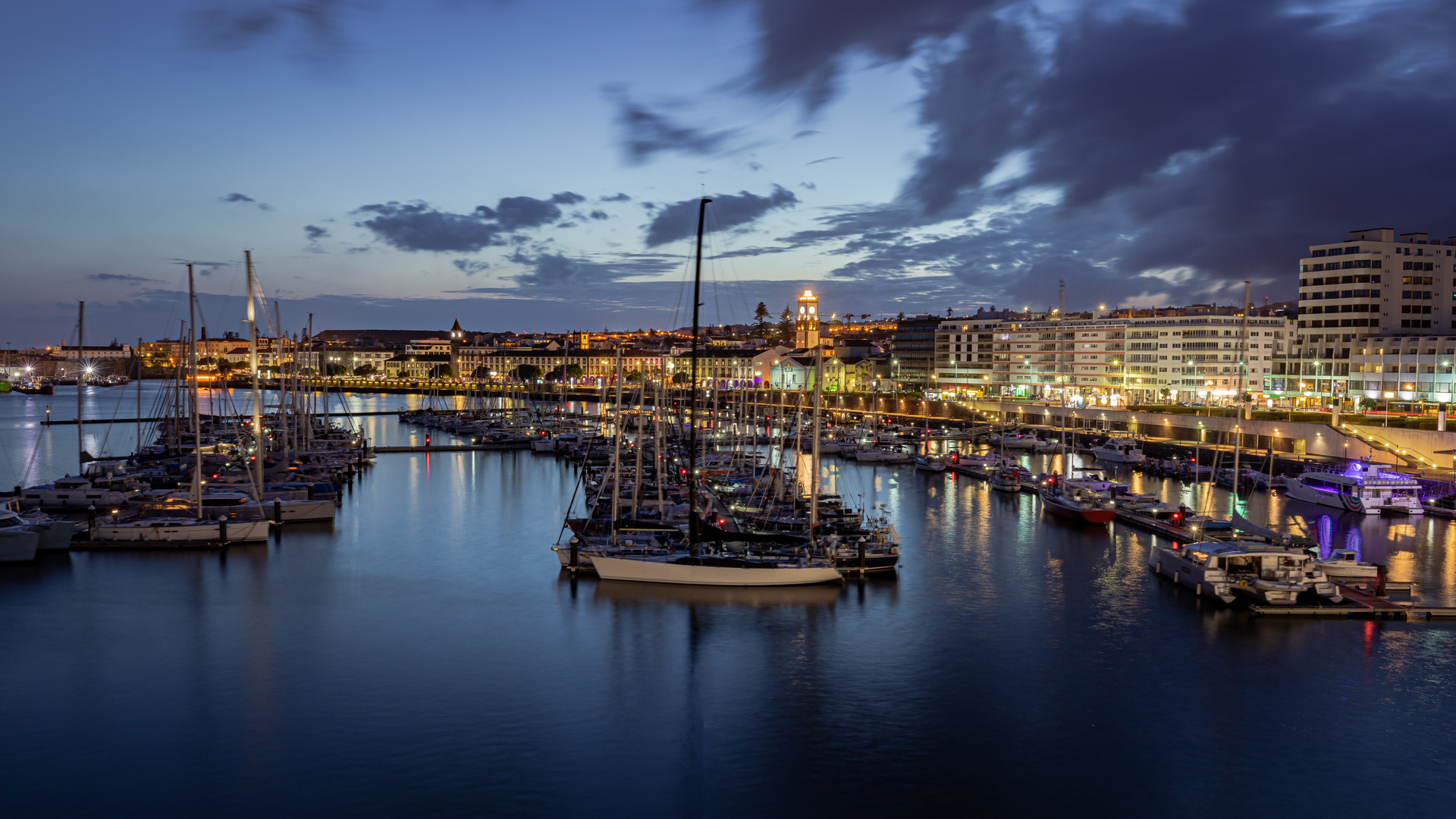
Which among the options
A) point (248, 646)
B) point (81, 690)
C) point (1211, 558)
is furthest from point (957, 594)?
point (81, 690)

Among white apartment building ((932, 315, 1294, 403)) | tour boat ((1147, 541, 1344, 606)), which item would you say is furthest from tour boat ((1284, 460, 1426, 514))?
white apartment building ((932, 315, 1294, 403))

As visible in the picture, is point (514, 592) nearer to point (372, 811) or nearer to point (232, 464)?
point (372, 811)

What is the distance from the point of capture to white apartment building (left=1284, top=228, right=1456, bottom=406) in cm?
7219

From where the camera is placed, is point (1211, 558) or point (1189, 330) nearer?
point (1211, 558)

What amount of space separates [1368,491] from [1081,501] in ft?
40.0

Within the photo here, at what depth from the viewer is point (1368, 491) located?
120 feet

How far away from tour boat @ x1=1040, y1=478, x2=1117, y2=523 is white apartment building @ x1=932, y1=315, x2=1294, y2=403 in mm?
45870

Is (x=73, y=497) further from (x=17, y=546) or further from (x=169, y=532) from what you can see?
(x=17, y=546)

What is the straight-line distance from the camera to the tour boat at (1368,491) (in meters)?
36.4

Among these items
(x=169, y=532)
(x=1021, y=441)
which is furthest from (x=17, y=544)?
(x=1021, y=441)

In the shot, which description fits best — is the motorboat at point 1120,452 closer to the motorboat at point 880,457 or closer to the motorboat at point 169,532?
the motorboat at point 880,457

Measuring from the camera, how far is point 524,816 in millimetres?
12539

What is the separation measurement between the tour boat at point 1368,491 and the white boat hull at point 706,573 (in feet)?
83.3

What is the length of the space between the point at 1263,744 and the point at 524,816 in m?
11.4
